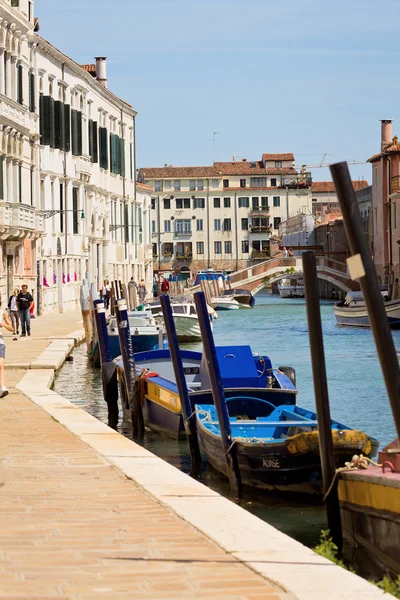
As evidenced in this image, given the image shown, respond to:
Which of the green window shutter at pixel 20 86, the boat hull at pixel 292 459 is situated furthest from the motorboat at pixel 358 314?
the boat hull at pixel 292 459

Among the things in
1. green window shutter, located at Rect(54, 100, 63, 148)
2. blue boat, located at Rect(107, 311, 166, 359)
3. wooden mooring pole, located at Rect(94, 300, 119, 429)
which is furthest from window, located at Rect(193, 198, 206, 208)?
wooden mooring pole, located at Rect(94, 300, 119, 429)

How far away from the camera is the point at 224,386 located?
14461 millimetres

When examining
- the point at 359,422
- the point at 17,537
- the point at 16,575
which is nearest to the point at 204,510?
the point at 17,537

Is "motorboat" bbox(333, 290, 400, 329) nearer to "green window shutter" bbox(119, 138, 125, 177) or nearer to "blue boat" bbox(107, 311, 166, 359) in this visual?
"green window shutter" bbox(119, 138, 125, 177)

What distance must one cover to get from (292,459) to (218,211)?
9674cm

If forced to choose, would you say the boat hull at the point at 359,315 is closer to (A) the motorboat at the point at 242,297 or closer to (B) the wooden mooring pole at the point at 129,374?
(A) the motorboat at the point at 242,297

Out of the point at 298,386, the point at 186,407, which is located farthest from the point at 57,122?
the point at 186,407

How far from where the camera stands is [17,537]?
20.5 feet

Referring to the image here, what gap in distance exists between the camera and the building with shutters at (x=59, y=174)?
114 ft

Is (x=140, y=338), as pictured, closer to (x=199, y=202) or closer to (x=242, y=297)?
(x=242, y=297)

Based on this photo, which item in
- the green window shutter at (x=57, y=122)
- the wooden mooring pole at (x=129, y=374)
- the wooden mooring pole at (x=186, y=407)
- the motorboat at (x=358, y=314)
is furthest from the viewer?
the motorboat at (x=358, y=314)

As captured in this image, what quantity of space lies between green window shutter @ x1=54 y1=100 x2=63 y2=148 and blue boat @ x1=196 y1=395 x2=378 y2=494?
100ft

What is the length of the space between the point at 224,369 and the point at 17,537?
880 centimetres

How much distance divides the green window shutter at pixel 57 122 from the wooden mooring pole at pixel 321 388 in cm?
3421
